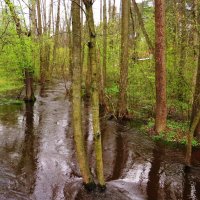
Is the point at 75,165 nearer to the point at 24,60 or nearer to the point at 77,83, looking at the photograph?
the point at 77,83

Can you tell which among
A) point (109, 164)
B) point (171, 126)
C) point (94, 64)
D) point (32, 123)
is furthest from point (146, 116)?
point (94, 64)

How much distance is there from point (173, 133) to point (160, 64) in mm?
2767

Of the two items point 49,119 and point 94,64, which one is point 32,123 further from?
point 94,64

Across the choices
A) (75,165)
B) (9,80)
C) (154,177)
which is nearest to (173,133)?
(154,177)

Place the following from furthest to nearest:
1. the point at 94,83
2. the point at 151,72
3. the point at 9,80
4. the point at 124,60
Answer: the point at 9,80 → the point at 151,72 → the point at 124,60 → the point at 94,83

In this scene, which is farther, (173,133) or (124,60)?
(124,60)

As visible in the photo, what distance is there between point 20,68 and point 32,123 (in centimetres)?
500

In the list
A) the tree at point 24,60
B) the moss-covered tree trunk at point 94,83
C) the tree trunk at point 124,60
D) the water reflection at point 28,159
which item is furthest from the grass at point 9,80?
the moss-covered tree trunk at point 94,83

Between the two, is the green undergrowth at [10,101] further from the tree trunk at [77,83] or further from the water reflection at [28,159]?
the tree trunk at [77,83]

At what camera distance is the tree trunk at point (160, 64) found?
37.1 ft

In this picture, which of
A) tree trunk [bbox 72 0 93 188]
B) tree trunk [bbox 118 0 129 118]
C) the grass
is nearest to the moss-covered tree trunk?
tree trunk [bbox 72 0 93 188]

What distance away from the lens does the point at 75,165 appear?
910 cm

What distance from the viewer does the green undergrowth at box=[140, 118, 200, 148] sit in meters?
11.5

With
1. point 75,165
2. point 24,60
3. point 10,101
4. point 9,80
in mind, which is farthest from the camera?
point 9,80
